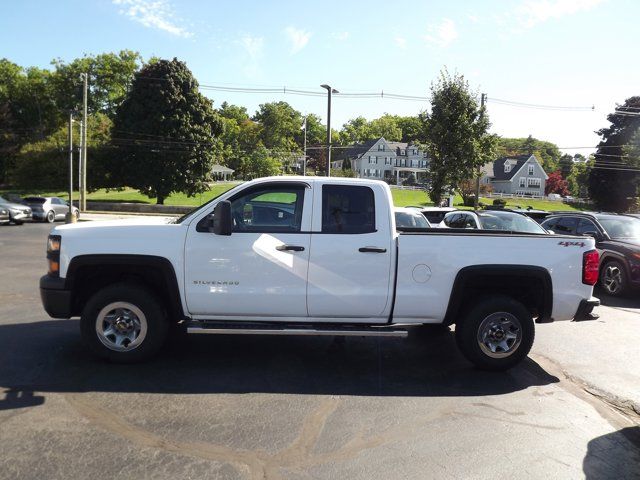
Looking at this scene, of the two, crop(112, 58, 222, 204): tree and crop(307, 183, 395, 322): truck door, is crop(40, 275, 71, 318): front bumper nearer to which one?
crop(307, 183, 395, 322): truck door

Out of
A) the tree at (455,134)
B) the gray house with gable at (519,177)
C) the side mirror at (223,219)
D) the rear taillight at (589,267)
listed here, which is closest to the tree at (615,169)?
the gray house with gable at (519,177)

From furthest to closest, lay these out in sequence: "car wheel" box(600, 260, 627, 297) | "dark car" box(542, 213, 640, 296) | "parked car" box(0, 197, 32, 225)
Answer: "parked car" box(0, 197, 32, 225)
"car wheel" box(600, 260, 627, 297)
"dark car" box(542, 213, 640, 296)

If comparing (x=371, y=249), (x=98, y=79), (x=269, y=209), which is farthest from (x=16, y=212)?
(x=98, y=79)

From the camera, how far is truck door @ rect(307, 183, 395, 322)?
17.4ft

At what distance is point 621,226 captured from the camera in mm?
11461

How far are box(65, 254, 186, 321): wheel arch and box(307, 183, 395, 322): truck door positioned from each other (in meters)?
1.42

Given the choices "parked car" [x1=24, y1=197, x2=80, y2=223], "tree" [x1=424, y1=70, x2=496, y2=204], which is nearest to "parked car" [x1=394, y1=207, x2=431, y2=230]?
"tree" [x1=424, y1=70, x2=496, y2=204]

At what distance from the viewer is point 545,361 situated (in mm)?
6238

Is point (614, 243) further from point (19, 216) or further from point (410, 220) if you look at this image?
point (19, 216)

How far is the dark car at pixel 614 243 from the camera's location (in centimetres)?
1015

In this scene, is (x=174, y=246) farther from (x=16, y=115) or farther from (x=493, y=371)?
(x=16, y=115)

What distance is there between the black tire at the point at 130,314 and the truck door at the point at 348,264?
1.61m

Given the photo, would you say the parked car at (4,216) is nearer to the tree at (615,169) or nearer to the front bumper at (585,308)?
the front bumper at (585,308)

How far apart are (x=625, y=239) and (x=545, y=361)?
20.3 feet
